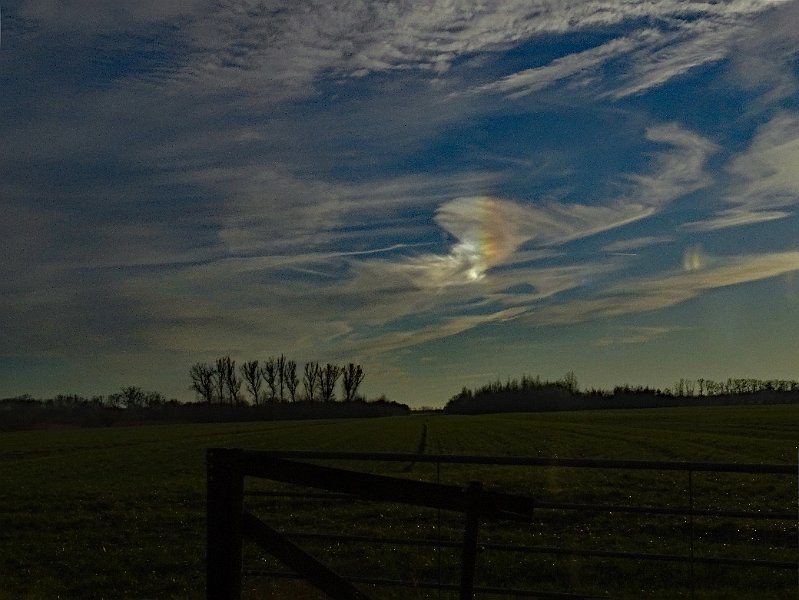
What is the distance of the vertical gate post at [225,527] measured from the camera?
516cm

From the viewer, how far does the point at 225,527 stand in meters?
5.17

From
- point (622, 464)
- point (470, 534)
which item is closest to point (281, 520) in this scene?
point (622, 464)

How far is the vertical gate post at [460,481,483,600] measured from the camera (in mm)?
5316

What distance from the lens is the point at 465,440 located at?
57.1 meters

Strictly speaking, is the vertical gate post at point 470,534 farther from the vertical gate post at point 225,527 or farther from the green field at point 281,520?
the green field at point 281,520

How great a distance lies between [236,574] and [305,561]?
41cm

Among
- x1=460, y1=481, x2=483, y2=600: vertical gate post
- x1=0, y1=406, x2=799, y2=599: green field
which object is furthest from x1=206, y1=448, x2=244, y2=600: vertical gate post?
x1=0, y1=406, x2=799, y2=599: green field

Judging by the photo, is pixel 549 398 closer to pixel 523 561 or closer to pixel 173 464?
pixel 173 464

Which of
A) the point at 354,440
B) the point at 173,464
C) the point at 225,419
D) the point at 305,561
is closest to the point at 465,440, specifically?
the point at 354,440

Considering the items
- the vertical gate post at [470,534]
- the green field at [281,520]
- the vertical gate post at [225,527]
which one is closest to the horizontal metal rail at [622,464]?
the vertical gate post at [225,527]

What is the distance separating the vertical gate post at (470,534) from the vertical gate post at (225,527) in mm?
1355

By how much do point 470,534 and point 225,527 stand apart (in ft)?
4.83

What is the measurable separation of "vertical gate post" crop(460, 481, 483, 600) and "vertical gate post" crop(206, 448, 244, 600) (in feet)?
4.44

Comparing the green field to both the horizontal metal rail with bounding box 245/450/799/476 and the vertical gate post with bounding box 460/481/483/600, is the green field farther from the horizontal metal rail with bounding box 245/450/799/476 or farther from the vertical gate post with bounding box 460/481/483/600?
the vertical gate post with bounding box 460/481/483/600
